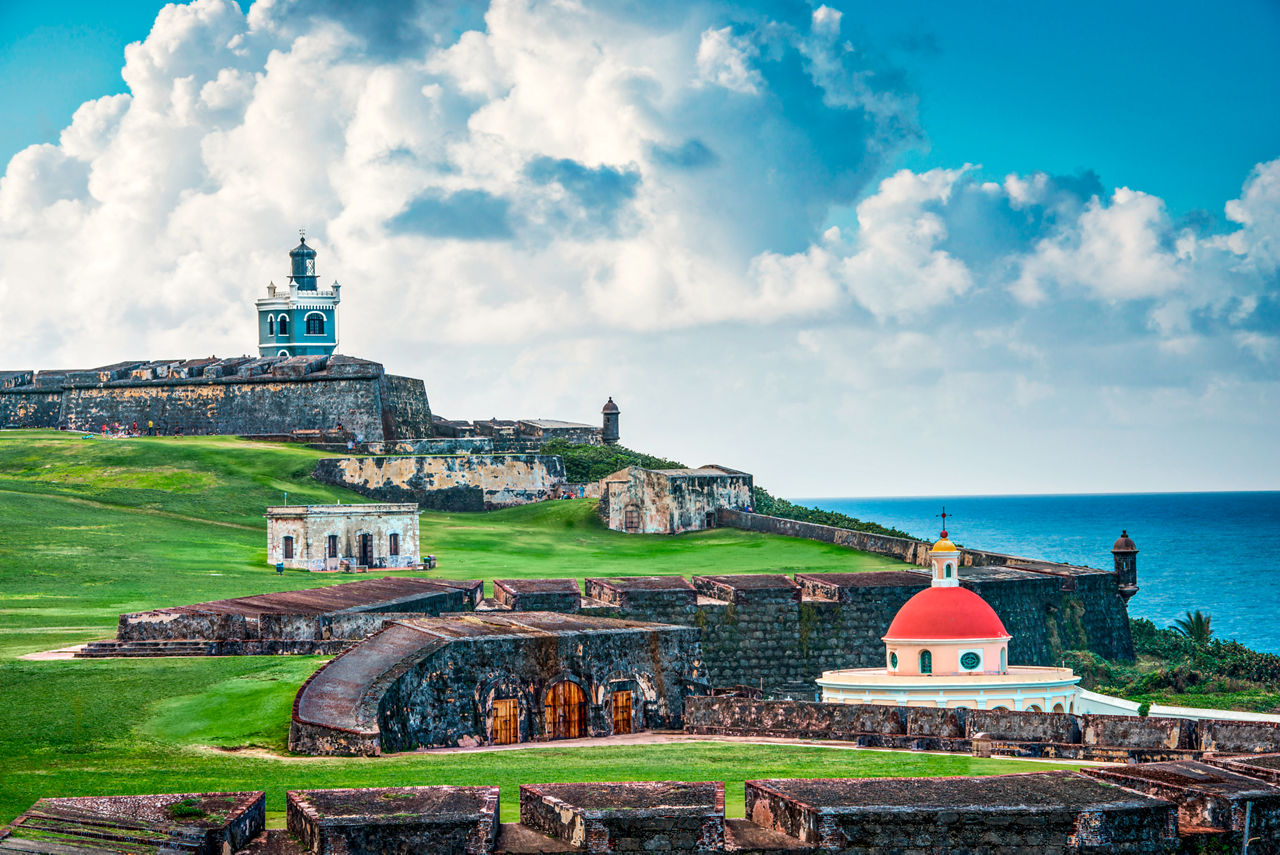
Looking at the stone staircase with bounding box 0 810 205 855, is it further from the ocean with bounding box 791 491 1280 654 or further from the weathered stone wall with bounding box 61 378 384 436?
the weathered stone wall with bounding box 61 378 384 436

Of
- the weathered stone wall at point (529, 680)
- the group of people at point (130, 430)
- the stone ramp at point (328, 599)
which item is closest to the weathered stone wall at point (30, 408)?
the group of people at point (130, 430)

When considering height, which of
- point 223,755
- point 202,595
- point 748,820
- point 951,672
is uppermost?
point 202,595

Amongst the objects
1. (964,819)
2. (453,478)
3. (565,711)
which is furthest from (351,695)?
(453,478)

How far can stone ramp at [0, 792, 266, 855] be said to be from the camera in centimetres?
934

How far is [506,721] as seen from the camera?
901 inches

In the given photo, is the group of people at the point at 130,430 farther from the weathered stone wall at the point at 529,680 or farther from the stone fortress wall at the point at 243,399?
the weathered stone wall at the point at 529,680

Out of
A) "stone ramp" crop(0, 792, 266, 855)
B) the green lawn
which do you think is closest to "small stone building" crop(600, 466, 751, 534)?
the green lawn

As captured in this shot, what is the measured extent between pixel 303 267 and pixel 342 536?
1987 inches

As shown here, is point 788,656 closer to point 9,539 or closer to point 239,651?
point 239,651

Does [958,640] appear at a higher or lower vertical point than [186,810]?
lower

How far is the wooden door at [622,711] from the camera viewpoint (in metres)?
24.5

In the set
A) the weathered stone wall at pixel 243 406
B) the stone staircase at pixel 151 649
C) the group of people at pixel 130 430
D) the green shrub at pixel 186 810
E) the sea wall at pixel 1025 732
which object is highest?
the weathered stone wall at pixel 243 406

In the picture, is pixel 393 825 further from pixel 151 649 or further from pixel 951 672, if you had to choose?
pixel 951 672

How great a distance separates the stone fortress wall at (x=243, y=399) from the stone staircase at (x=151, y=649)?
46.9 metres
